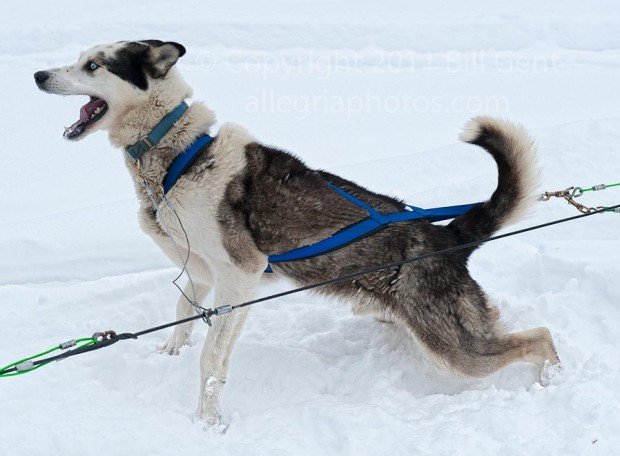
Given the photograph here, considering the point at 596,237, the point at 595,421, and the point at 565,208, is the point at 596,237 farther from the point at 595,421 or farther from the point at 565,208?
the point at 595,421

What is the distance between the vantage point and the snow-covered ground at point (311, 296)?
2.85m

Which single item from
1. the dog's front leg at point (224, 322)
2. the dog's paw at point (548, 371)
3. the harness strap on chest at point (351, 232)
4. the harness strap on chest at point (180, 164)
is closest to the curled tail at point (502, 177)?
the harness strap on chest at point (351, 232)

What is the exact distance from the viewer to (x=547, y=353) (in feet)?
10.9

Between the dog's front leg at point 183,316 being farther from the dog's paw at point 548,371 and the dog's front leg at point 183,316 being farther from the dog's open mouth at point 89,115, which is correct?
the dog's paw at point 548,371

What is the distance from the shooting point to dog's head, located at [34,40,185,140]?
128 inches

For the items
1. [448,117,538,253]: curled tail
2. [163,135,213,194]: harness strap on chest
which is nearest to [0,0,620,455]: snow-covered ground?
[448,117,538,253]: curled tail

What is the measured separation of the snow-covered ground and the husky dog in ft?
0.85

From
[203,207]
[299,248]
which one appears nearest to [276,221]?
[299,248]

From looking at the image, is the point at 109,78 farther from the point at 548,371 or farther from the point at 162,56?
the point at 548,371

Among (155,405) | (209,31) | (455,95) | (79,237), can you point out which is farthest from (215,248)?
(209,31)

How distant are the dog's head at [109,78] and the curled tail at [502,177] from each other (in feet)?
4.76

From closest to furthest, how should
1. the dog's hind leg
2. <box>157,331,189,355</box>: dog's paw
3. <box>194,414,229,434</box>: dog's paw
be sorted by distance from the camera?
<box>194,414,229,434</box>: dog's paw, the dog's hind leg, <box>157,331,189,355</box>: dog's paw

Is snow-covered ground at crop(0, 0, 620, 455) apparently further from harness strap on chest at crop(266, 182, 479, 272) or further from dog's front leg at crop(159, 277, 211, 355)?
harness strap on chest at crop(266, 182, 479, 272)

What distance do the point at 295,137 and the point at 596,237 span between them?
3802mm
